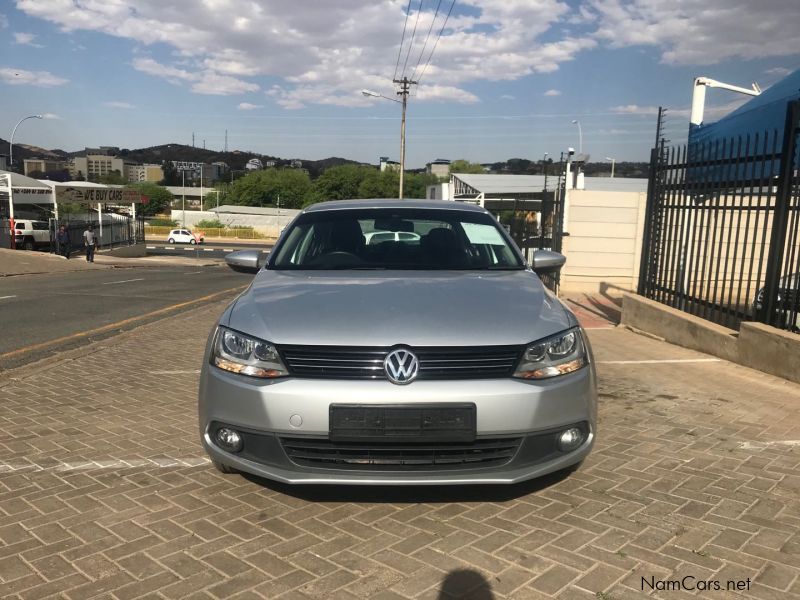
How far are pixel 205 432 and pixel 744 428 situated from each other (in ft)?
11.9

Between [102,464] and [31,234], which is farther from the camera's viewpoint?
[31,234]

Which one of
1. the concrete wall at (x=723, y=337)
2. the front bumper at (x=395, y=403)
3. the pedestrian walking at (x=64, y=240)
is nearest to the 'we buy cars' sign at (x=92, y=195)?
the pedestrian walking at (x=64, y=240)

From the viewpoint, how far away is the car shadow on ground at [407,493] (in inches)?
128

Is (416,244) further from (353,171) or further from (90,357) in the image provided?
(353,171)

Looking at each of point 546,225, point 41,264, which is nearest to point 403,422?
point 546,225

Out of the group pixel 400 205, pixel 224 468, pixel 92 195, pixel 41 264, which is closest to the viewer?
pixel 224 468

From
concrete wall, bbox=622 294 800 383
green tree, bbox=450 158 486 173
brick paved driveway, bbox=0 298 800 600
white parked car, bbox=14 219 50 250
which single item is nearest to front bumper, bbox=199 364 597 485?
brick paved driveway, bbox=0 298 800 600

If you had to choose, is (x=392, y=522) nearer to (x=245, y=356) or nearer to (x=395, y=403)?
(x=395, y=403)

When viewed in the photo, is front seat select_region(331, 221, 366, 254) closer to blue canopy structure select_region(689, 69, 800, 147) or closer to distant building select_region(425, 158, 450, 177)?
blue canopy structure select_region(689, 69, 800, 147)

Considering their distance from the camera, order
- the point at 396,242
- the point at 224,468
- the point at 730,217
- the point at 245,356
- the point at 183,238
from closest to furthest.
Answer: the point at 245,356
the point at 224,468
the point at 396,242
the point at 730,217
the point at 183,238

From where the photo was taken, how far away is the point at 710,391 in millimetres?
5496

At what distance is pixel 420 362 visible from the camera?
281cm

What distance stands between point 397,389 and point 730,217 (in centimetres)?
579

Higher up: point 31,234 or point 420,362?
point 420,362
